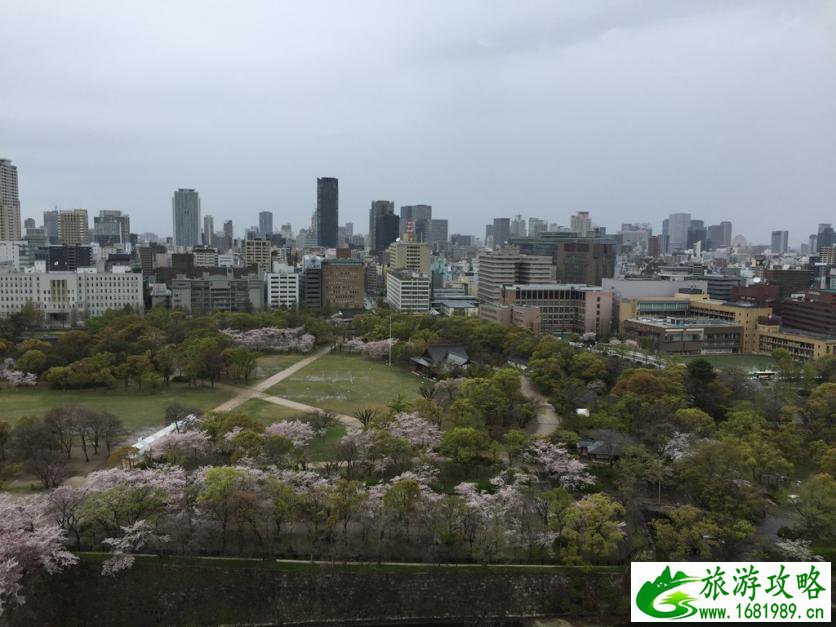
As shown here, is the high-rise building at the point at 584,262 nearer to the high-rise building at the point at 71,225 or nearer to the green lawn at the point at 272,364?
the green lawn at the point at 272,364

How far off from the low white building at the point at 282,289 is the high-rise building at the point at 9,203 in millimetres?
88201

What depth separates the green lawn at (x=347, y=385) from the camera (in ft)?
118

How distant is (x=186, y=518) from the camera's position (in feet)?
63.7

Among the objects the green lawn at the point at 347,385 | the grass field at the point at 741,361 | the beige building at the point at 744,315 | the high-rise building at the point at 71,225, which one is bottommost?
the grass field at the point at 741,361

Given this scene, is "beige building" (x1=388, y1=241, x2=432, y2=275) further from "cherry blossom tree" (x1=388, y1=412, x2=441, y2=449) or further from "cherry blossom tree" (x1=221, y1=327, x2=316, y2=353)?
"cherry blossom tree" (x1=388, y1=412, x2=441, y2=449)

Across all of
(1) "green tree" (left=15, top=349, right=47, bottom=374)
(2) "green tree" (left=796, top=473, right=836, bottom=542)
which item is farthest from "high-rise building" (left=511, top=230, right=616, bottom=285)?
(2) "green tree" (left=796, top=473, right=836, bottom=542)

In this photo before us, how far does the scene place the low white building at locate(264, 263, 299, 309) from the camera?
3194 inches

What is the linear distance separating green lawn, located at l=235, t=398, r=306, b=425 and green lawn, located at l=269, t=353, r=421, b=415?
6.09 ft

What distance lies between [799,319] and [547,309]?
2613cm

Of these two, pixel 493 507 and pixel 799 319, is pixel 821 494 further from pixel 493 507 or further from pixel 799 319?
pixel 799 319

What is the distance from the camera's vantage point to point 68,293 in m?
71.4

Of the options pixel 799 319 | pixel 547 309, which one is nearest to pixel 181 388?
pixel 547 309

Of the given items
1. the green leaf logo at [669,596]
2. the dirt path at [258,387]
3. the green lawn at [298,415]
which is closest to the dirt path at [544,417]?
the green lawn at [298,415]

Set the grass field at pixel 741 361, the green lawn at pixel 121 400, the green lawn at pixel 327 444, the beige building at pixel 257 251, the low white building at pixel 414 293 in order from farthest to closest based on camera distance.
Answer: the beige building at pixel 257 251 < the low white building at pixel 414 293 < the grass field at pixel 741 361 < the green lawn at pixel 121 400 < the green lawn at pixel 327 444
